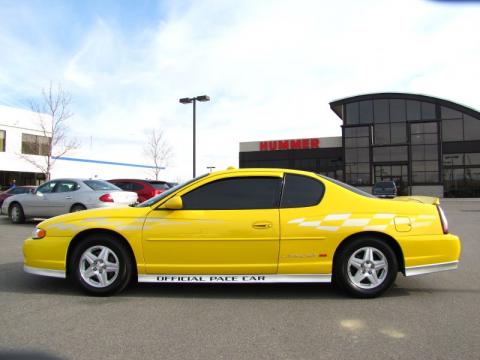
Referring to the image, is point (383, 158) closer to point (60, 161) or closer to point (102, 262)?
point (60, 161)

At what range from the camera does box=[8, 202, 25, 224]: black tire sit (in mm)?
12578

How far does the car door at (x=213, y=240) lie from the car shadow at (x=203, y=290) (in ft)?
1.15

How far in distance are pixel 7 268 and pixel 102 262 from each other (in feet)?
8.01

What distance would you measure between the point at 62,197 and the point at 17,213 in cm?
220

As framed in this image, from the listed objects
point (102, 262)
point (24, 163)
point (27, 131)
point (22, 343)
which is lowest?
point (22, 343)

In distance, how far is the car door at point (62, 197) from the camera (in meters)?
11.5

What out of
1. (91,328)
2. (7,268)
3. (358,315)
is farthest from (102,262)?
(358,315)

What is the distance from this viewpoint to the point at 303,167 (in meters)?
45.0

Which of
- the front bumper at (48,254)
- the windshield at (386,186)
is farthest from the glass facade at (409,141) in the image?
the front bumper at (48,254)

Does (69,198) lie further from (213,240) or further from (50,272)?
(213,240)

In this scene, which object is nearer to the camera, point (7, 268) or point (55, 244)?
point (55, 244)

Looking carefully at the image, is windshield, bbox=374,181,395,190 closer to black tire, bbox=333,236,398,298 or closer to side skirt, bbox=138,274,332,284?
black tire, bbox=333,236,398,298

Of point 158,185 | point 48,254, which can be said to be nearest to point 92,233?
point 48,254

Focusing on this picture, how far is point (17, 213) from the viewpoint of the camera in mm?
12656
